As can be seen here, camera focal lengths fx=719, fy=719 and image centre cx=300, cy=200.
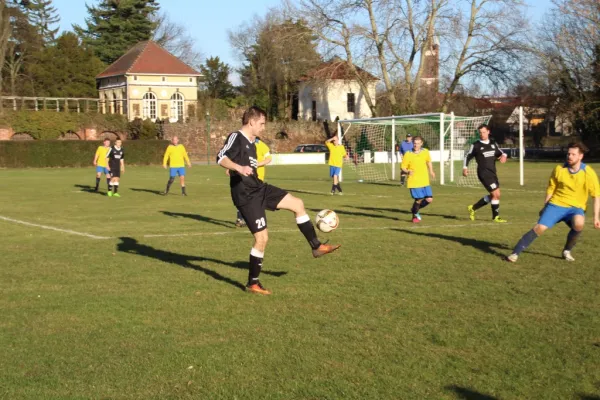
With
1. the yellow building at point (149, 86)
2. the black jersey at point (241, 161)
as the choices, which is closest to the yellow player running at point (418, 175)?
the black jersey at point (241, 161)

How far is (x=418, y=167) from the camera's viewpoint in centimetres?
1463

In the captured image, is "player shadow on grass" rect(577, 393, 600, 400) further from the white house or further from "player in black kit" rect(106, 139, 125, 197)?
the white house

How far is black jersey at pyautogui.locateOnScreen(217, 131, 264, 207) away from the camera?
25.5 ft

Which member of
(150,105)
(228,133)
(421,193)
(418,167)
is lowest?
(421,193)

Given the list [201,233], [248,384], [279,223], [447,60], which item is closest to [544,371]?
[248,384]

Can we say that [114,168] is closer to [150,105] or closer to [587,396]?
[587,396]

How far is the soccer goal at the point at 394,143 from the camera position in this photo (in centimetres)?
2991

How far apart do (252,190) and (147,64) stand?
6670cm

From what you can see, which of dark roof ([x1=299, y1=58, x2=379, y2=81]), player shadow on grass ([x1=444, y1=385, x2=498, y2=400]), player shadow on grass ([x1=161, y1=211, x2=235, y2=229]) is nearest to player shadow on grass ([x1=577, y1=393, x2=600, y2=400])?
player shadow on grass ([x1=444, y1=385, x2=498, y2=400])

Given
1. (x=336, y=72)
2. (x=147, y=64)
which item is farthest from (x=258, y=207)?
(x=147, y=64)

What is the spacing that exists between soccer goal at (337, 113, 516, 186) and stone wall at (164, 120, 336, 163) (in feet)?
67.2

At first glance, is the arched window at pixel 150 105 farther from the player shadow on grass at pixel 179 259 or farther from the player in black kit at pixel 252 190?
the player in black kit at pixel 252 190

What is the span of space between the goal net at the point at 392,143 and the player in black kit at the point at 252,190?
777 inches

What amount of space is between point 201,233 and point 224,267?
12.2ft
